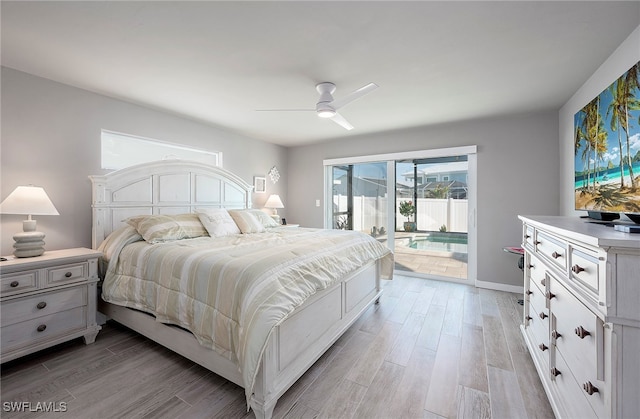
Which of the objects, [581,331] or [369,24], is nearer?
[581,331]

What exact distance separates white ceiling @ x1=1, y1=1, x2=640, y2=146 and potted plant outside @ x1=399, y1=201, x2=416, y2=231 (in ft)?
5.87

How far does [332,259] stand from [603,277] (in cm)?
152

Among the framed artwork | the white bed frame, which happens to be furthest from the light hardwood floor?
the framed artwork

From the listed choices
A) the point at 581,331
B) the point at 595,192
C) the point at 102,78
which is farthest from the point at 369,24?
the point at 102,78

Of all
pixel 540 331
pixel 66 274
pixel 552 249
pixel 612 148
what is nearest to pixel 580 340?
pixel 552 249

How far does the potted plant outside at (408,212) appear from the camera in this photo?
4387mm

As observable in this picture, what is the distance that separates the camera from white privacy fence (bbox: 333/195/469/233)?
4023 millimetres

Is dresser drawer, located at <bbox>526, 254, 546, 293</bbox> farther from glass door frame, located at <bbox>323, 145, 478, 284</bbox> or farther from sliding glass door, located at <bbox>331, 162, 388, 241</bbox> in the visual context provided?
sliding glass door, located at <bbox>331, 162, 388, 241</bbox>

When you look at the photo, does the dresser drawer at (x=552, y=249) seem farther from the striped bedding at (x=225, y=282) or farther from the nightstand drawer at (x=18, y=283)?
the nightstand drawer at (x=18, y=283)

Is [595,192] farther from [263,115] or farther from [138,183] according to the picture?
[138,183]

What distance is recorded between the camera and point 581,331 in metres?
1.13

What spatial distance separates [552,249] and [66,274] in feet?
11.6

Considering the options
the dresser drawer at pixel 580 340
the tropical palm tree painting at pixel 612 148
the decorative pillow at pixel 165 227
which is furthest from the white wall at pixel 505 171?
the decorative pillow at pixel 165 227

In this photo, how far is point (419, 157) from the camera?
4129mm
